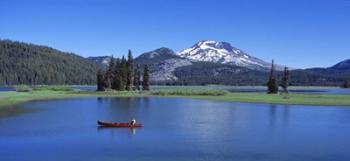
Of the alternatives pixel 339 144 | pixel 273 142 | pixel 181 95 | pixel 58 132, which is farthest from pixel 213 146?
pixel 181 95

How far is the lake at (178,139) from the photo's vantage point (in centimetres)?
4178

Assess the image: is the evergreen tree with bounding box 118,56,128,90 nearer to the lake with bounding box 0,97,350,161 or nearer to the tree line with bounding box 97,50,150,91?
the tree line with bounding box 97,50,150,91

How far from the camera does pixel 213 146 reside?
46.8m

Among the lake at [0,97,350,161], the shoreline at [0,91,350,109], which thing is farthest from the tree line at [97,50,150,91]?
the lake at [0,97,350,161]

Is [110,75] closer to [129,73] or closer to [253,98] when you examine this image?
[129,73]

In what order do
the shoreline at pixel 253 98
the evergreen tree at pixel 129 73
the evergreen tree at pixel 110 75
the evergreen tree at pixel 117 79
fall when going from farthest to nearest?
the evergreen tree at pixel 129 73 → the evergreen tree at pixel 110 75 → the evergreen tree at pixel 117 79 → the shoreline at pixel 253 98

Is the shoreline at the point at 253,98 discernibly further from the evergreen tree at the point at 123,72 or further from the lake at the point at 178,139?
the lake at the point at 178,139

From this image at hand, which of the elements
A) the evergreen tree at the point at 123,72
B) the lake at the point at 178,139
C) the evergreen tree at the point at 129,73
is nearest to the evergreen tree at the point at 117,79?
the evergreen tree at the point at 123,72

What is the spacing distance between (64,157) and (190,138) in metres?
15.6

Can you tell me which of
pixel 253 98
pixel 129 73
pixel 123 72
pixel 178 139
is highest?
pixel 123 72

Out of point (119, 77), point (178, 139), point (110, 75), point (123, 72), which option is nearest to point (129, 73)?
point (123, 72)

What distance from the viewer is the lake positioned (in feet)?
137

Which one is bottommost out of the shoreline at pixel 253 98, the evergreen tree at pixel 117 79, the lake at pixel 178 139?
the lake at pixel 178 139

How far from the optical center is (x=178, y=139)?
170 feet
